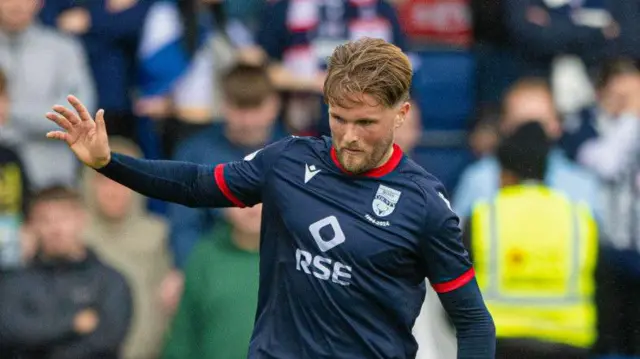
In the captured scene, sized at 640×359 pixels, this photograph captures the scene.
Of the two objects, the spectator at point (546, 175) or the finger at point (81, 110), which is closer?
the finger at point (81, 110)

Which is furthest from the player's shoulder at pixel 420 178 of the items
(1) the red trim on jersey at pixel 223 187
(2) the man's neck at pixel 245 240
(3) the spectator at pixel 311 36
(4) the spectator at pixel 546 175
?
(3) the spectator at pixel 311 36

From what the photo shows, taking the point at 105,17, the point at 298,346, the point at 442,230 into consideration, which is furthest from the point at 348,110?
the point at 105,17

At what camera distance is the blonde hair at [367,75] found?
4.68m

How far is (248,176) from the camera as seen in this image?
5004mm

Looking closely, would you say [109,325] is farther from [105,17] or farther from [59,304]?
[105,17]

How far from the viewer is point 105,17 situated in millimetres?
9398

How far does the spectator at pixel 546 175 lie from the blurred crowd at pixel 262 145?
24mm

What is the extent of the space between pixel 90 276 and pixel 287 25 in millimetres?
2815

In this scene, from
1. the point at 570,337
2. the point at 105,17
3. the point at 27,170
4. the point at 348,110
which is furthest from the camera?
the point at 105,17

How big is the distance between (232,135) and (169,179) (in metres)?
3.33

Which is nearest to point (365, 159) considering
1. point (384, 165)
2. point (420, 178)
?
point (384, 165)

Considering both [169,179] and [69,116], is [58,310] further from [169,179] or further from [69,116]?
[69,116]

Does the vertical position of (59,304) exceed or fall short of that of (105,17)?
it falls short

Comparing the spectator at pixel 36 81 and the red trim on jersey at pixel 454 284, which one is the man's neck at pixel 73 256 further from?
the red trim on jersey at pixel 454 284
